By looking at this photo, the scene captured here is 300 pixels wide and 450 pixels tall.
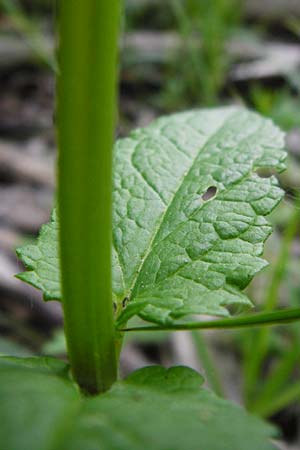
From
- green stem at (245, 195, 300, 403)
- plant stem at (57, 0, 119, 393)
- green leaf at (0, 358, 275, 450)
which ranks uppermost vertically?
plant stem at (57, 0, 119, 393)

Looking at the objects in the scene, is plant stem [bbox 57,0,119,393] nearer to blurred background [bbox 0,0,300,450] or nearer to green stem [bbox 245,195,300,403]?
blurred background [bbox 0,0,300,450]

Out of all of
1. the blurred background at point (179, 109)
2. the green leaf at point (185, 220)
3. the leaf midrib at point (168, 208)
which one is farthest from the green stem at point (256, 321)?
the blurred background at point (179, 109)

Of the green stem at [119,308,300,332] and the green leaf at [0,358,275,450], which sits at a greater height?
the green stem at [119,308,300,332]

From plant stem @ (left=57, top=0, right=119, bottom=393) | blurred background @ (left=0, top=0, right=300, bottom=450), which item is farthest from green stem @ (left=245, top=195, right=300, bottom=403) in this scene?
plant stem @ (left=57, top=0, right=119, bottom=393)

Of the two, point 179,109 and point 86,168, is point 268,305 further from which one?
point 179,109

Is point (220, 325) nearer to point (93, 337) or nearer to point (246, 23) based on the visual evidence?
point (93, 337)

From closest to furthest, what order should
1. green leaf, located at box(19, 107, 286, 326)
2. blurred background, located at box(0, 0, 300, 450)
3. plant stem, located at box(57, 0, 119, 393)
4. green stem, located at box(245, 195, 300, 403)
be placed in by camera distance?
1. plant stem, located at box(57, 0, 119, 393)
2. green leaf, located at box(19, 107, 286, 326)
3. green stem, located at box(245, 195, 300, 403)
4. blurred background, located at box(0, 0, 300, 450)

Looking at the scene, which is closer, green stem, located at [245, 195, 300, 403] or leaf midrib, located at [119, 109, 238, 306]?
leaf midrib, located at [119, 109, 238, 306]
